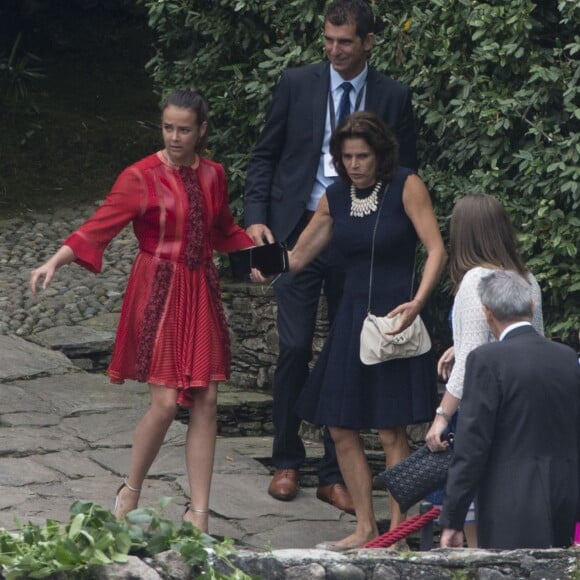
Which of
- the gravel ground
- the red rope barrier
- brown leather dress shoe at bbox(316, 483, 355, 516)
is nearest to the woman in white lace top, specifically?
the red rope barrier

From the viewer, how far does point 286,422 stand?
22.1 ft

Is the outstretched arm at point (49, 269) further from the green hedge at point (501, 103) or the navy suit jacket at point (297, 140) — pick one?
the green hedge at point (501, 103)

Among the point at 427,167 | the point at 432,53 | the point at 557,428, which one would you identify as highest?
the point at 432,53

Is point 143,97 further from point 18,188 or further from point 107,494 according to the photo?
point 107,494

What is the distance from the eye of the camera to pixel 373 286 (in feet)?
19.9

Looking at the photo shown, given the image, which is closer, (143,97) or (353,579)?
(353,579)

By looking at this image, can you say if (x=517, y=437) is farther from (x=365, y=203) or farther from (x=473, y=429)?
(x=365, y=203)

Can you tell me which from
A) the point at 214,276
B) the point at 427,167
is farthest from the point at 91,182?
the point at 214,276

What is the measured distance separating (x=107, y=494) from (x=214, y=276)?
110cm

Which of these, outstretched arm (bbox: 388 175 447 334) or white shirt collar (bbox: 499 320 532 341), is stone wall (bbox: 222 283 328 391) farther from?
white shirt collar (bbox: 499 320 532 341)

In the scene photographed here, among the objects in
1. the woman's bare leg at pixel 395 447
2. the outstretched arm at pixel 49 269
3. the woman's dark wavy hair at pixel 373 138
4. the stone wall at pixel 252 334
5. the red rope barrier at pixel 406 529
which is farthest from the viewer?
the stone wall at pixel 252 334

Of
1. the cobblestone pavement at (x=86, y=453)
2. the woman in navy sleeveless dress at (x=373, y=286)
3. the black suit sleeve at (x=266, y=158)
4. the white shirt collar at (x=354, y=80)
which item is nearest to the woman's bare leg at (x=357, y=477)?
the woman in navy sleeveless dress at (x=373, y=286)

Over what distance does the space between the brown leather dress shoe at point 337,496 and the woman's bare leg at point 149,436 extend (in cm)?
106

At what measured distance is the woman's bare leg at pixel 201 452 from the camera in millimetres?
5961
